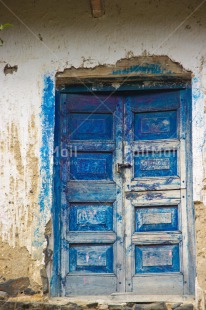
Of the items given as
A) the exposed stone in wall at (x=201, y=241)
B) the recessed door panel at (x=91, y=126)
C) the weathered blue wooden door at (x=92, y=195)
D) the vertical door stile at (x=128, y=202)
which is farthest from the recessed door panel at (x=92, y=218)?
the exposed stone in wall at (x=201, y=241)

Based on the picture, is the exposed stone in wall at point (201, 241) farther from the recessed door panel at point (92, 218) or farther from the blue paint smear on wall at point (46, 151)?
the blue paint smear on wall at point (46, 151)

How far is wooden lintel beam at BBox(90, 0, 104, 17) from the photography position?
544 cm

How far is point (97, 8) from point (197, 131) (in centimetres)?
149

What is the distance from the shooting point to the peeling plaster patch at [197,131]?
529 centimetres

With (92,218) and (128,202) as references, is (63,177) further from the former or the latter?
(128,202)

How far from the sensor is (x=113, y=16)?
18.7ft

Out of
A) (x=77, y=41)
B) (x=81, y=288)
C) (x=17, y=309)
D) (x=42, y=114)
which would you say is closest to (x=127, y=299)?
(x=81, y=288)

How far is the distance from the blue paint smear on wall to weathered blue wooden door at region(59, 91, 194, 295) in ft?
0.52

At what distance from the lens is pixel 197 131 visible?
5.38 metres

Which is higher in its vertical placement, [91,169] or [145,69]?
[145,69]

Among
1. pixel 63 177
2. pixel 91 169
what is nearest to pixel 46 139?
pixel 63 177

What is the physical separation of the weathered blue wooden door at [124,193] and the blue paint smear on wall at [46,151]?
16 cm

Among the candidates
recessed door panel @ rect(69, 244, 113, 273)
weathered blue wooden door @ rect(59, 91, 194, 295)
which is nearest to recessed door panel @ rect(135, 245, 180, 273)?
weathered blue wooden door @ rect(59, 91, 194, 295)

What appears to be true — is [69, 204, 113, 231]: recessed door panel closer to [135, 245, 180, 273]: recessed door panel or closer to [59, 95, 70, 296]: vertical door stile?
[59, 95, 70, 296]: vertical door stile
